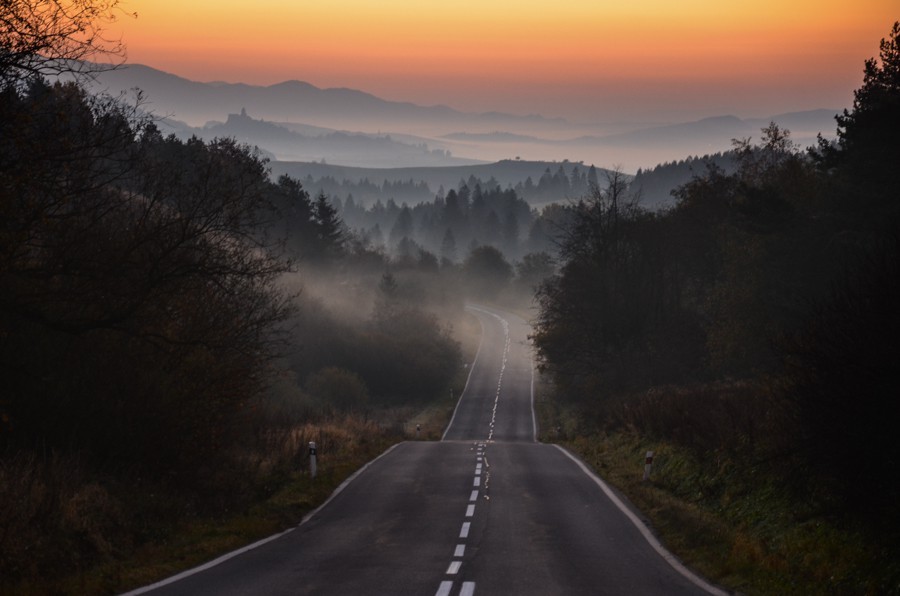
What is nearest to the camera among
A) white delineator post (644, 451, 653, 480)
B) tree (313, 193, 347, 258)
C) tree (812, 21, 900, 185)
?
white delineator post (644, 451, 653, 480)

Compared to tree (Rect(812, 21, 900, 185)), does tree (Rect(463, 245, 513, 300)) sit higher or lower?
lower

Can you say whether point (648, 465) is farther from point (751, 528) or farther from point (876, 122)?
point (876, 122)

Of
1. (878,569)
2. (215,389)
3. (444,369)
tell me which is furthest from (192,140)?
(878,569)

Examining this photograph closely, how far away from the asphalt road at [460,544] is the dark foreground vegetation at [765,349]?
1.50 m

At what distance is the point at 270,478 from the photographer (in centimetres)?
2156

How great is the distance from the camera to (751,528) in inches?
623

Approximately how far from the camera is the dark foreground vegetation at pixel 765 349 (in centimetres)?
1263

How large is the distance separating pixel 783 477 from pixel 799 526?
2.15m

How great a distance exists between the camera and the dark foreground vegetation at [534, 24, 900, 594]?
12.6 metres

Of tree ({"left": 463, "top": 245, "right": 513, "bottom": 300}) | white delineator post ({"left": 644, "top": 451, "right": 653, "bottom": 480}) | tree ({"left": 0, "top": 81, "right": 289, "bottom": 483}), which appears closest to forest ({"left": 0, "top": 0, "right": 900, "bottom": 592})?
tree ({"left": 0, "top": 81, "right": 289, "bottom": 483})

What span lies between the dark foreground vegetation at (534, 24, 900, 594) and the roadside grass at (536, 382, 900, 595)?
48mm

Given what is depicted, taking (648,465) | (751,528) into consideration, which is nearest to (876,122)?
(648,465)

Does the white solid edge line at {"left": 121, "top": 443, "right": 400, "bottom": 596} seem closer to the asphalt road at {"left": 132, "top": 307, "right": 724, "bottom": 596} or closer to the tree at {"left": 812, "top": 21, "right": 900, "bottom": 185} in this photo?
the asphalt road at {"left": 132, "top": 307, "right": 724, "bottom": 596}

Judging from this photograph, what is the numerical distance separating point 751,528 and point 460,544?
5.30m
